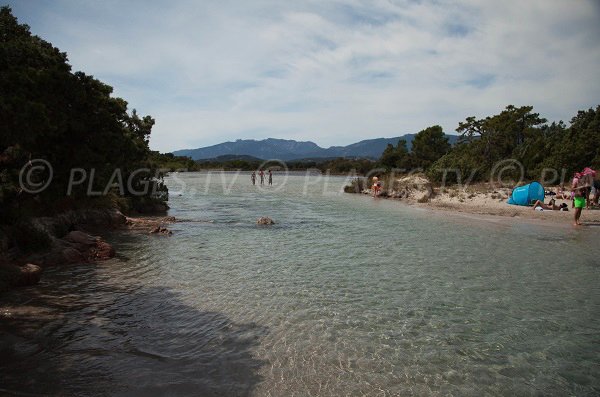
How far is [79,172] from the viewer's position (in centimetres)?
1470

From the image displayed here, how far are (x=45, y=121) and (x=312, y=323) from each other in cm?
777

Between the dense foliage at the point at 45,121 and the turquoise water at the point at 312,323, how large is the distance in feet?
11.6

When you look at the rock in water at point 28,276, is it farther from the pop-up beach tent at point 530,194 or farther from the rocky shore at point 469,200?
the pop-up beach tent at point 530,194

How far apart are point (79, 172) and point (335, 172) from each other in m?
141

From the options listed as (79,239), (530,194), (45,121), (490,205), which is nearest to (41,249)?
(79,239)

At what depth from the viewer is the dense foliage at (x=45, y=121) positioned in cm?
855

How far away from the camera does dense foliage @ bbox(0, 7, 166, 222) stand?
8.55m

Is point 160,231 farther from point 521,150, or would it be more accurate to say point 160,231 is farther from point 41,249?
point 521,150

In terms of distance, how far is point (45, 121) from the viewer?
8.80m

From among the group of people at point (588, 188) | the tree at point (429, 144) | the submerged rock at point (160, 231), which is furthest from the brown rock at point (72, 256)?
the tree at point (429, 144)

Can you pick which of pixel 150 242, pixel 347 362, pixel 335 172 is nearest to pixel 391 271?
pixel 347 362

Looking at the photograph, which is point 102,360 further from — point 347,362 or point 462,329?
point 462,329

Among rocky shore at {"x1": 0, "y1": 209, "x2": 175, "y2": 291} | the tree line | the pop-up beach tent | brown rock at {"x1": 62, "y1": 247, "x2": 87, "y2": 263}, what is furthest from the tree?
brown rock at {"x1": 62, "y1": 247, "x2": 87, "y2": 263}

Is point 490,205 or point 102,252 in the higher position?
point 490,205
